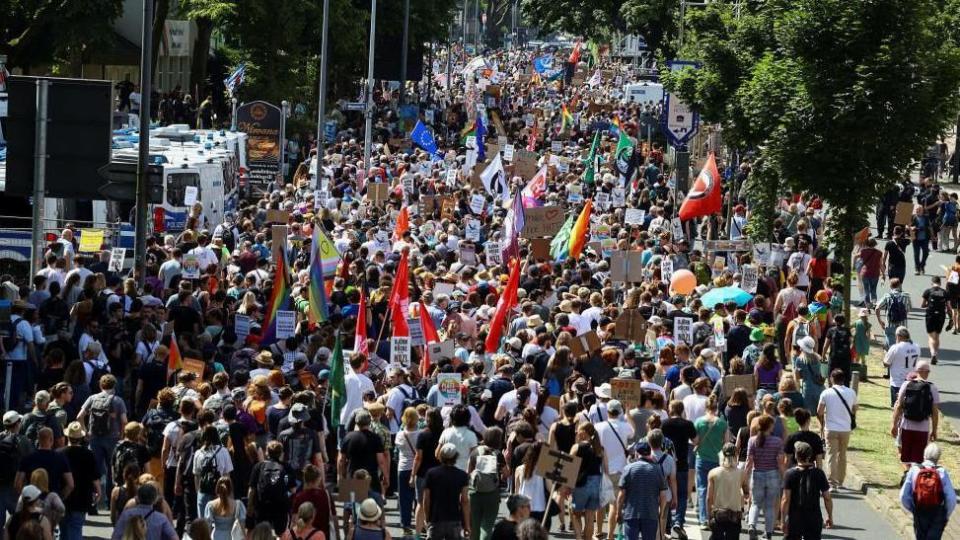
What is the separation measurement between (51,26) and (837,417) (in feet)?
108

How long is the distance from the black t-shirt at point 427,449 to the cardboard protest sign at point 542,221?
1295 cm

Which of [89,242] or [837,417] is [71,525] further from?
[89,242]

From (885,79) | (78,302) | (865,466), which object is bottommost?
(865,466)

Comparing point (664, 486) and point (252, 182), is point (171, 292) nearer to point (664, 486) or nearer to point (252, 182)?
point (664, 486)

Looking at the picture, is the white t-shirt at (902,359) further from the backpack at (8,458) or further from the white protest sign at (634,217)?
the backpack at (8,458)

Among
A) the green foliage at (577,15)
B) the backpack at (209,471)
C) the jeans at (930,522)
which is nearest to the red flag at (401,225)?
the jeans at (930,522)

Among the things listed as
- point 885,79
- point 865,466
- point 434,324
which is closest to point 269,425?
point 434,324

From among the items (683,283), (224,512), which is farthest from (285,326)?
(683,283)

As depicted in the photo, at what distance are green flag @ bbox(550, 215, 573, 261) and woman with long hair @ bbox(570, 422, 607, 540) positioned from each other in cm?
1261

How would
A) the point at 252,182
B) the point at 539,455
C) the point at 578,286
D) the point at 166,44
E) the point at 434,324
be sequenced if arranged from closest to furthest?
the point at 539,455 → the point at 434,324 → the point at 578,286 → the point at 252,182 → the point at 166,44

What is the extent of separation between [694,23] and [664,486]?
21.8 meters

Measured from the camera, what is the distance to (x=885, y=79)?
23.2 m

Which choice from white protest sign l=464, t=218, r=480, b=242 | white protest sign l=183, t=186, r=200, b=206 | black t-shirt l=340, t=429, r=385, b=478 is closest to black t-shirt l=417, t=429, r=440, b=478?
black t-shirt l=340, t=429, r=385, b=478

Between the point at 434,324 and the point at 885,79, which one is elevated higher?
the point at 885,79
